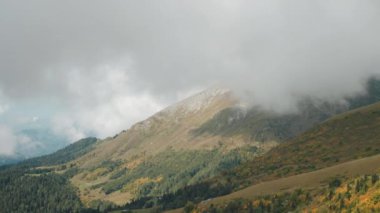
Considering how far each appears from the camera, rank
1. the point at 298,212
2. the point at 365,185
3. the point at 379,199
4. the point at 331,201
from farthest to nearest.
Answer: the point at 298,212 < the point at 331,201 < the point at 365,185 < the point at 379,199

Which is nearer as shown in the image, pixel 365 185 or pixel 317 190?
pixel 365 185

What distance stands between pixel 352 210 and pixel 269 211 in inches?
3398

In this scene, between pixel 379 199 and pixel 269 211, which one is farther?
pixel 269 211

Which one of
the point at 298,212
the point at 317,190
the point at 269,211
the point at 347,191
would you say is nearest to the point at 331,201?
the point at 347,191

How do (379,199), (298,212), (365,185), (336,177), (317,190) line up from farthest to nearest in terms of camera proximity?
(336,177) < (317,190) < (298,212) < (365,185) < (379,199)

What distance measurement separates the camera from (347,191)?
A: 131500 mm

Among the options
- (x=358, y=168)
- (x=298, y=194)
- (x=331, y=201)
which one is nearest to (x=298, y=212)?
(x=331, y=201)

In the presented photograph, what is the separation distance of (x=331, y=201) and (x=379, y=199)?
87.0 feet

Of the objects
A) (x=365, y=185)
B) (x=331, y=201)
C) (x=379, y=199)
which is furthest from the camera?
(x=331, y=201)

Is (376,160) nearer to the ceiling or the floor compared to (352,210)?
nearer to the ceiling

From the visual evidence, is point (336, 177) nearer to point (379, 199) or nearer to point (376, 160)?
point (376, 160)

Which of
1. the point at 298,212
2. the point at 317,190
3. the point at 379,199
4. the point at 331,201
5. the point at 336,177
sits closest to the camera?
the point at 379,199

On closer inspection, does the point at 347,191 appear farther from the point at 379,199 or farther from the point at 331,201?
the point at 379,199

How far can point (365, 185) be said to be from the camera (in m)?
125
